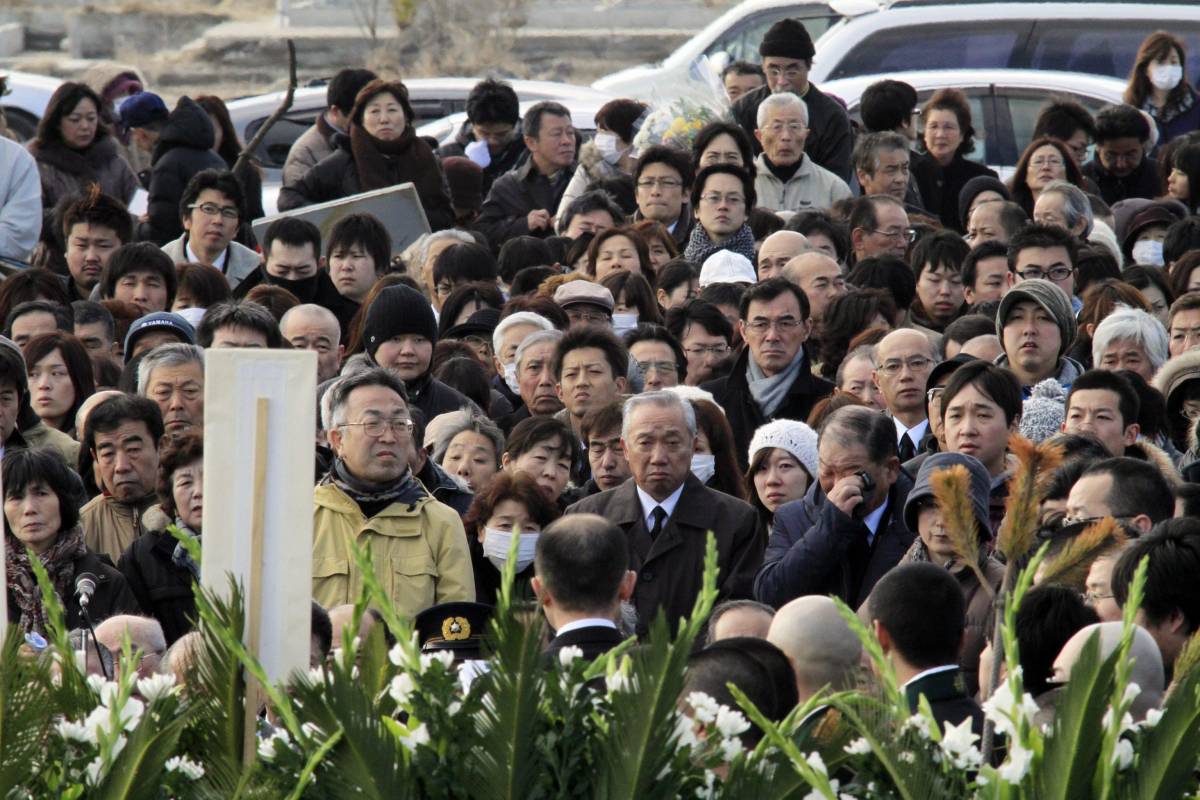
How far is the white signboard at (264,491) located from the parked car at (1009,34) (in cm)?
1245

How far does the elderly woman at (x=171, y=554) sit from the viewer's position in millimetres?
6824

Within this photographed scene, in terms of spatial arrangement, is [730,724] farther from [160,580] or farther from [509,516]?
[160,580]

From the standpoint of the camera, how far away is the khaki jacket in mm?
6746

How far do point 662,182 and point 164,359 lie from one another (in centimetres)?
373

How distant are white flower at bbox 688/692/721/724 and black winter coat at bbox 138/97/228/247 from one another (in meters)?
8.61

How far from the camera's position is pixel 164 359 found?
26.5 feet

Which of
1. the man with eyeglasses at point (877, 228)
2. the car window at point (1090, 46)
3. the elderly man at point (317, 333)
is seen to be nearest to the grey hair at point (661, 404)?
the elderly man at point (317, 333)

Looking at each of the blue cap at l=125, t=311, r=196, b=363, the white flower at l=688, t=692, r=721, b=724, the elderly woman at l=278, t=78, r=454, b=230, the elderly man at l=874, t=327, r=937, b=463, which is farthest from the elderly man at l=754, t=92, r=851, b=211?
the white flower at l=688, t=692, r=721, b=724

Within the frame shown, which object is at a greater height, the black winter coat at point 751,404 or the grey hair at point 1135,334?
the grey hair at point 1135,334

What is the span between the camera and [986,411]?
6945mm

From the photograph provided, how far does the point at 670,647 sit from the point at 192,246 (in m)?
7.71

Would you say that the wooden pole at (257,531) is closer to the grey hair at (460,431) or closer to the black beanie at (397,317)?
the grey hair at (460,431)

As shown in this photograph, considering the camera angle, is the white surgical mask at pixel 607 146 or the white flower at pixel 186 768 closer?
the white flower at pixel 186 768

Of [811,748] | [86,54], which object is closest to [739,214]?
[811,748]
